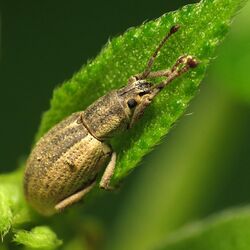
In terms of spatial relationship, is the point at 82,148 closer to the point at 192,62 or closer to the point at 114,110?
the point at 114,110

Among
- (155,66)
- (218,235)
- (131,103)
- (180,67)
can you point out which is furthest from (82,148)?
(180,67)

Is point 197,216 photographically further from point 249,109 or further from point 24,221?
point 24,221

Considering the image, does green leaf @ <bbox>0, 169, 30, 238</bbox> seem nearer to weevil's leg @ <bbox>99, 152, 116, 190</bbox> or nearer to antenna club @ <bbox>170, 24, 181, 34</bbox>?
weevil's leg @ <bbox>99, 152, 116, 190</bbox>

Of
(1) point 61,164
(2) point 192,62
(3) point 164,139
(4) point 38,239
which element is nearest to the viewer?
(2) point 192,62

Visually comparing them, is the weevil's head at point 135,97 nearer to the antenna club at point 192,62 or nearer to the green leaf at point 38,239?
the antenna club at point 192,62

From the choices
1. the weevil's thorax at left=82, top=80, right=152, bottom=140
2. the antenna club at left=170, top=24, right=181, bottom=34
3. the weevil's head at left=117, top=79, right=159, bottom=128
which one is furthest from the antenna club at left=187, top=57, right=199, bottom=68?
the weevil's thorax at left=82, top=80, right=152, bottom=140
